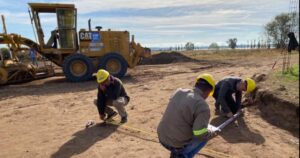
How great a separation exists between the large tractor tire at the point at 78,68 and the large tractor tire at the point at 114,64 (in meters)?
0.54

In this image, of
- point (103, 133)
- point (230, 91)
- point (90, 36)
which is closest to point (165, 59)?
point (90, 36)

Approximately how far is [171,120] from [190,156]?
0.58 m

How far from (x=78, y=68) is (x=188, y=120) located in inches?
407

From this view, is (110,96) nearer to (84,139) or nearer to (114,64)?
(84,139)

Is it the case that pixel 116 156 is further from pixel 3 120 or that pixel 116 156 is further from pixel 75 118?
pixel 3 120

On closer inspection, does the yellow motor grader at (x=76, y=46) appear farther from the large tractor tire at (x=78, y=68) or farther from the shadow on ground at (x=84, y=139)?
the shadow on ground at (x=84, y=139)

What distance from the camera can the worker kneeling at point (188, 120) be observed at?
4.16 meters

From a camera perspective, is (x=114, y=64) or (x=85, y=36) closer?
(x=85, y=36)

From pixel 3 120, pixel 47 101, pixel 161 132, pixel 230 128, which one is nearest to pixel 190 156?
pixel 161 132

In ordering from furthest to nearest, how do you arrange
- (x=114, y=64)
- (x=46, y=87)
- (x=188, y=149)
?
(x=114, y=64) < (x=46, y=87) < (x=188, y=149)

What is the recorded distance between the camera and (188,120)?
4301mm

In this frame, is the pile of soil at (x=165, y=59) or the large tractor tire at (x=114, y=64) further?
the pile of soil at (x=165, y=59)

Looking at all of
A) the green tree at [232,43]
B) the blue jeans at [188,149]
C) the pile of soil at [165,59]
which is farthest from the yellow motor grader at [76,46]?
the green tree at [232,43]

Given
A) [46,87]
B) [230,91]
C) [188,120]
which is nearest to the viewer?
[188,120]
